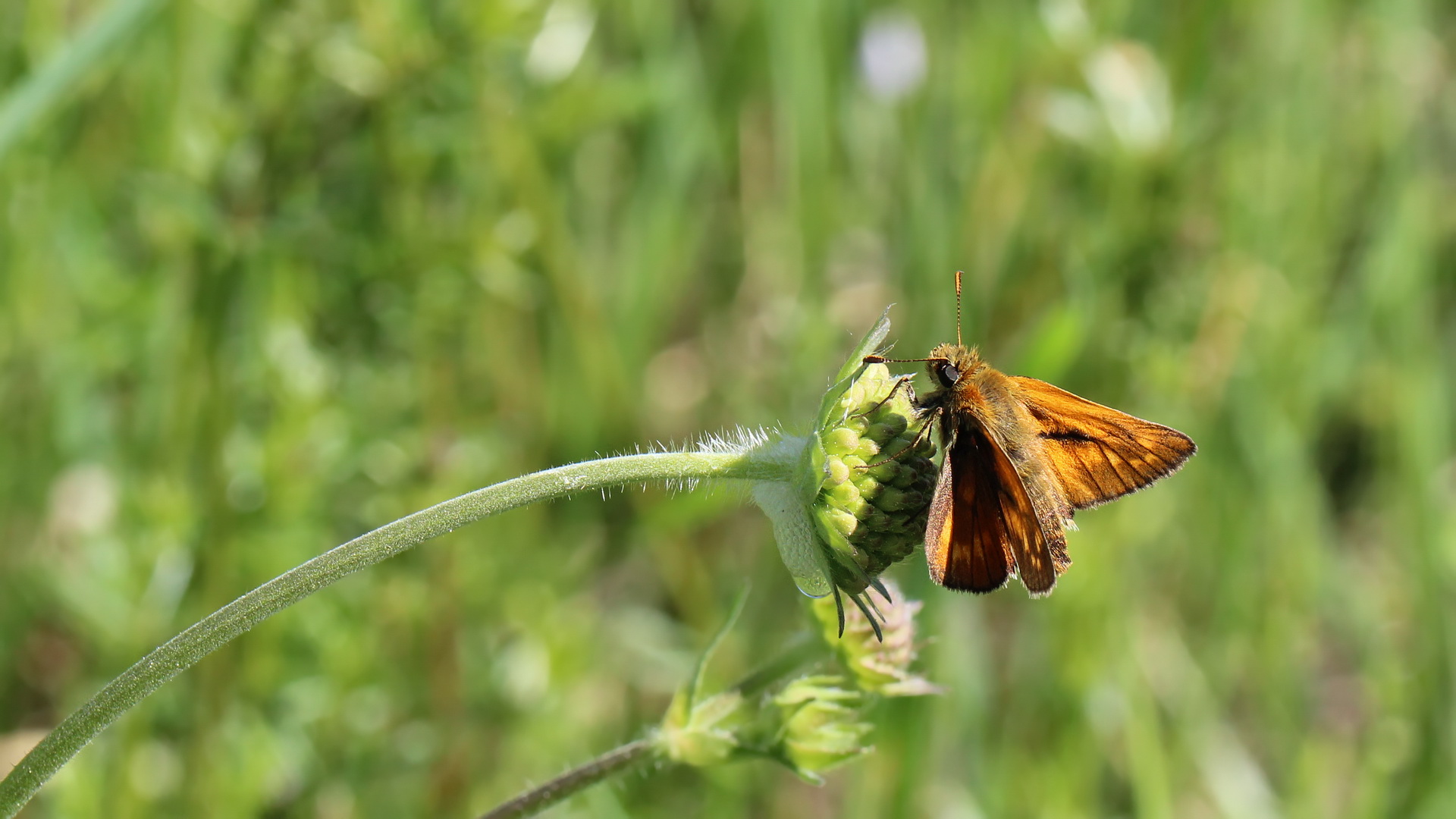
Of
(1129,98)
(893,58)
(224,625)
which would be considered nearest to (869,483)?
(224,625)

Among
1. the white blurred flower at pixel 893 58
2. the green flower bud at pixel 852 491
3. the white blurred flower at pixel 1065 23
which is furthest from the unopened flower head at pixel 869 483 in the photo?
the white blurred flower at pixel 893 58

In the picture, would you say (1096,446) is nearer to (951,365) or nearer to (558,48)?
(951,365)

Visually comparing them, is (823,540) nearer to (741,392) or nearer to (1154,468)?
(1154,468)

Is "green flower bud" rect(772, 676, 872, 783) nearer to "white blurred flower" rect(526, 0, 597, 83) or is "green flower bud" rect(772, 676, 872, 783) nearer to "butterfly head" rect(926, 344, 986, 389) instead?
"butterfly head" rect(926, 344, 986, 389)

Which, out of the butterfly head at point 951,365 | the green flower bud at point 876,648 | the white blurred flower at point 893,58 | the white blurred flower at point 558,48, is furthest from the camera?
the white blurred flower at point 893,58

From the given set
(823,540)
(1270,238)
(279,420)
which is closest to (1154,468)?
(823,540)

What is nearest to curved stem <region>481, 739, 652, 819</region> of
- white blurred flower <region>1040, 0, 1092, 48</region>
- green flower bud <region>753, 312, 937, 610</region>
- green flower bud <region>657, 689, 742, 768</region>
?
green flower bud <region>657, 689, 742, 768</region>

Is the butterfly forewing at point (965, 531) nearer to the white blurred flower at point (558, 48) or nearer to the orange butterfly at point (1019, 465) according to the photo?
the orange butterfly at point (1019, 465)
